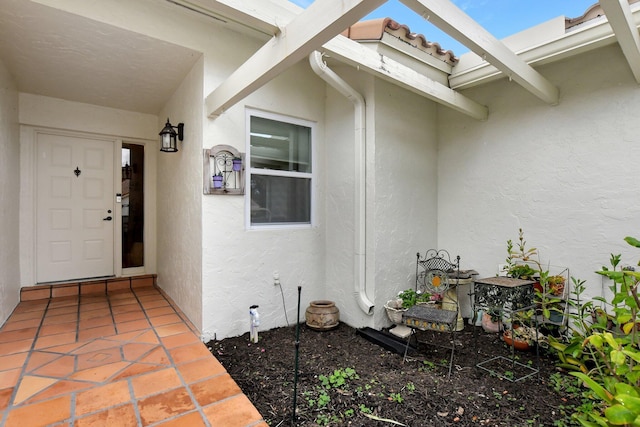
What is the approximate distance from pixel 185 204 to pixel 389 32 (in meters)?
2.62

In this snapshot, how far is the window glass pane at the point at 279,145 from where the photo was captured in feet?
10.6

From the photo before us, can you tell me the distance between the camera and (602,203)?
271cm

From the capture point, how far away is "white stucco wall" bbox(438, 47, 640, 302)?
2617 mm

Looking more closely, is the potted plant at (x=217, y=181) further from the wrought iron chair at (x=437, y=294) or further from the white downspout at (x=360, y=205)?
the wrought iron chair at (x=437, y=294)

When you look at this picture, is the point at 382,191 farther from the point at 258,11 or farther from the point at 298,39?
the point at 258,11

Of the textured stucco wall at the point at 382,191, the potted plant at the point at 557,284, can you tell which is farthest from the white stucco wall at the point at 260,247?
the potted plant at the point at 557,284

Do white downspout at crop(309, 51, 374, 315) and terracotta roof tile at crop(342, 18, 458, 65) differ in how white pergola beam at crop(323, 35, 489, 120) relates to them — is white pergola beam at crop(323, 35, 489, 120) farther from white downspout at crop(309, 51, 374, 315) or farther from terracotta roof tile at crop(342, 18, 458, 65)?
white downspout at crop(309, 51, 374, 315)

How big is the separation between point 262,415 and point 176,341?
4.04ft

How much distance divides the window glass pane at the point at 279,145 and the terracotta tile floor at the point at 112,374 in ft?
6.12

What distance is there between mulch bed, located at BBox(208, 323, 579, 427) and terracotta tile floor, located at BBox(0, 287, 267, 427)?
0.83 ft

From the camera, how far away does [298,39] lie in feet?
5.57

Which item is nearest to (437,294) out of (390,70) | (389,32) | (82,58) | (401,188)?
(401,188)

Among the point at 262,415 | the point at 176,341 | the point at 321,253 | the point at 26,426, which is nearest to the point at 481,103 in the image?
the point at 321,253

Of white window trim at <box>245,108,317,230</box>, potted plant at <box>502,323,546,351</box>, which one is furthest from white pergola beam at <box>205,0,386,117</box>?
potted plant at <box>502,323,546,351</box>
